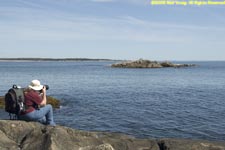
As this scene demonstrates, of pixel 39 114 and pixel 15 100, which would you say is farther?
pixel 39 114

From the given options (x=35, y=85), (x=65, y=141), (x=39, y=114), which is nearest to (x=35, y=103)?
(x=39, y=114)

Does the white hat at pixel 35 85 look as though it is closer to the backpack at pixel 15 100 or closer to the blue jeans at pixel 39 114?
the backpack at pixel 15 100

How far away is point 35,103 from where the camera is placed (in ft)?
41.0

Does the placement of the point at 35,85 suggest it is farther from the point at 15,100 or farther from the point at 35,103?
the point at 15,100

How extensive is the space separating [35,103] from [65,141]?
2.25 m

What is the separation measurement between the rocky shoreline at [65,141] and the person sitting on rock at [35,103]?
0.43 metres

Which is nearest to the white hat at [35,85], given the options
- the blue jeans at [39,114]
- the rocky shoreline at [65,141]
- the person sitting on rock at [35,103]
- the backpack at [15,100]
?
the person sitting on rock at [35,103]

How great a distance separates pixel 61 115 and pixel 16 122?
1628 centimetres

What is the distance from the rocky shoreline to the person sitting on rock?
427mm

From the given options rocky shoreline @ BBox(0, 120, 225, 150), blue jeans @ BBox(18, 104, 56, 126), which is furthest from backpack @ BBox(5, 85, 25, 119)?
rocky shoreline @ BBox(0, 120, 225, 150)

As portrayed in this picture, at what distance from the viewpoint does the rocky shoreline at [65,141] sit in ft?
35.4

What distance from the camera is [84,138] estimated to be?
11.5 metres

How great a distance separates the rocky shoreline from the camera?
35.4 ft

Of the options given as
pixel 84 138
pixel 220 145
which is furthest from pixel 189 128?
pixel 84 138
